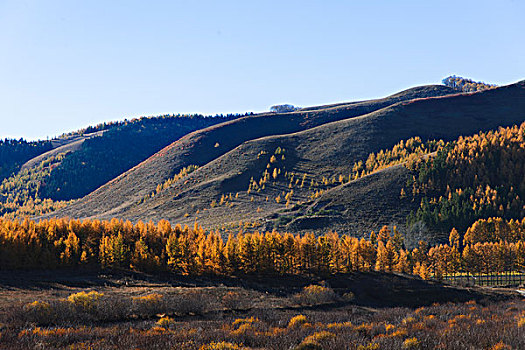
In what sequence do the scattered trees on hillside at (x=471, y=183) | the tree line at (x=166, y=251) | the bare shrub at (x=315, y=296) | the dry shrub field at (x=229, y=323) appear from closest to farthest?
the dry shrub field at (x=229, y=323) < the bare shrub at (x=315, y=296) < the tree line at (x=166, y=251) < the scattered trees on hillside at (x=471, y=183)

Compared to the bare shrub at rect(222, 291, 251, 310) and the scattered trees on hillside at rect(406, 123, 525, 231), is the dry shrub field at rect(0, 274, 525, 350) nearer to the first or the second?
the bare shrub at rect(222, 291, 251, 310)

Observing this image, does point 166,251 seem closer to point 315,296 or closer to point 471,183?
point 315,296

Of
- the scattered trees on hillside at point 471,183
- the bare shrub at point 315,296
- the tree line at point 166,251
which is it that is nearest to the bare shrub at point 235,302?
the bare shrub at point 315,296

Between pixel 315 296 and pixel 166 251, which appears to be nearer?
pixel 315 296

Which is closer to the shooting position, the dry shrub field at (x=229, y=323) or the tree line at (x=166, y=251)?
the dry shrub field at (x=229, y=323)

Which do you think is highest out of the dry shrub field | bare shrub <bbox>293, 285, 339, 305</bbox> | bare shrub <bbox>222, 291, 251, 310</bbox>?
the dry shrub field

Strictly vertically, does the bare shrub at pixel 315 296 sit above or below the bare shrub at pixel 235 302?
below

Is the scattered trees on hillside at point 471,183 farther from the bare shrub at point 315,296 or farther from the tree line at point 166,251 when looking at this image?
the bare shrub at point 315,296

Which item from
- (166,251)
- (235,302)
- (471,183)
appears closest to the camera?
(235,302)

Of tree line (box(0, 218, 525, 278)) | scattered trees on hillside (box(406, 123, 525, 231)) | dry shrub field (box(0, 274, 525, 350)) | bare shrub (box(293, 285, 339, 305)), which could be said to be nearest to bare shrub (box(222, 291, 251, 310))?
dry shrub field (box(0, 274, 525, 350))

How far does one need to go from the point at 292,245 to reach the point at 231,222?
7062 centimetres

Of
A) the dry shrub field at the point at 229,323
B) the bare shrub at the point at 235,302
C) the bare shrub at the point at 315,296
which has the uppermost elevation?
the dry shrub field at the point at 229,323

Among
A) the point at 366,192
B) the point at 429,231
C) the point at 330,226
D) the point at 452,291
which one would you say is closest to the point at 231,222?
the point at 330,226

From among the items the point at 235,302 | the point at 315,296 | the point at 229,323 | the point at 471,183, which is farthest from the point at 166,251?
the point at 471,183
